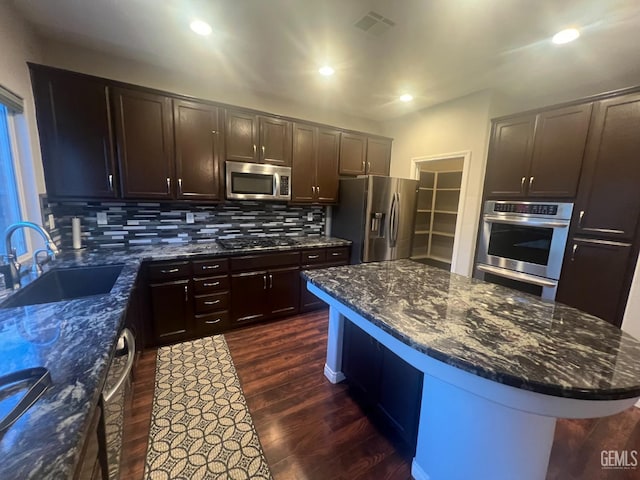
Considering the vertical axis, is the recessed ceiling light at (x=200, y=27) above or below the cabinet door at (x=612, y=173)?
above

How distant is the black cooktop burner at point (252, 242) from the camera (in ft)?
9.36

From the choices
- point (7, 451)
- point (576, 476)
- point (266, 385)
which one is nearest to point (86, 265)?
point (266, 385)

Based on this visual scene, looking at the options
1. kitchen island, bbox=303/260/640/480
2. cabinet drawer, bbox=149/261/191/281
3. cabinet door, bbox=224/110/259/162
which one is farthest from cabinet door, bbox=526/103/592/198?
cabinet drawer, bbox=149/261/191/281

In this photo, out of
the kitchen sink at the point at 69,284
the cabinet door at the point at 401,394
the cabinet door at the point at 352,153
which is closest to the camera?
the cabinet door at the point at 401,394

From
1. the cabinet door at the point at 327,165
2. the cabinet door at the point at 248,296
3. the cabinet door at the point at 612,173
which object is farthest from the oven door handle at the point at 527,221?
the cabinet door at the point at 248,296

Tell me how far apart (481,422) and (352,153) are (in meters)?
3.18

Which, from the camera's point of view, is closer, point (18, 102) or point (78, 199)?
point (18, 102)

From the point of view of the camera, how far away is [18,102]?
1.78 metres

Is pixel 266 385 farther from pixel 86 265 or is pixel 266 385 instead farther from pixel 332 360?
pixel 86 265

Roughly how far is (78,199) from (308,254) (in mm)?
2205

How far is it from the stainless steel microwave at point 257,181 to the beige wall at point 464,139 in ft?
6.30

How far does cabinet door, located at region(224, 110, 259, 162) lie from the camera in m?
2.73

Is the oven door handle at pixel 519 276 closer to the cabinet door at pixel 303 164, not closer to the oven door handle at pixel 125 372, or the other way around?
the cabinet door at pixel 303 164

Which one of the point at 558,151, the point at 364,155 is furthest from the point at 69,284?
the point at 558,151
